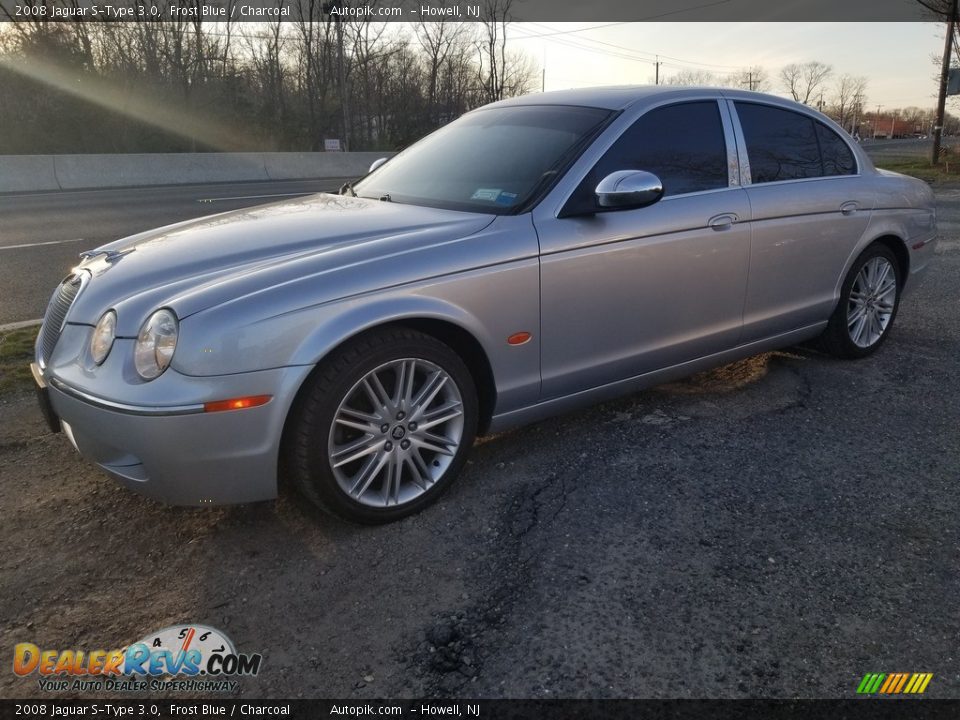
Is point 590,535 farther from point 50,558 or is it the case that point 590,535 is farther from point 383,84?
point 383,84

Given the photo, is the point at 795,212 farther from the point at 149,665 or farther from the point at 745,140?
the point at 149,665

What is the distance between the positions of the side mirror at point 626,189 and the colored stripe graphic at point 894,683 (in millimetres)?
1938

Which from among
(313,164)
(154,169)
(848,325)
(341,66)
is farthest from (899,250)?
(341,66)

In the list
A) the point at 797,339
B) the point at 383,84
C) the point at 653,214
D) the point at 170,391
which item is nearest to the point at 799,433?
the point at 797,339

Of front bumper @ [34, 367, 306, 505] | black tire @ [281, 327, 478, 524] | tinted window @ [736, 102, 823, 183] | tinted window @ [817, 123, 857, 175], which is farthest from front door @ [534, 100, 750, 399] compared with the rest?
front bumper @ [34, 367, 306, 505]

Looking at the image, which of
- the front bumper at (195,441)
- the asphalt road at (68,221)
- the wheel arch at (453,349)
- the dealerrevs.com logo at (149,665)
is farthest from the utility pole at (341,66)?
the dealerrevs.com logo at (149,665)

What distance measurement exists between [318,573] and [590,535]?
988 millimetres

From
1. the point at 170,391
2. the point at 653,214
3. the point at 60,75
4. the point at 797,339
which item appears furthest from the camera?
the point at 60,75

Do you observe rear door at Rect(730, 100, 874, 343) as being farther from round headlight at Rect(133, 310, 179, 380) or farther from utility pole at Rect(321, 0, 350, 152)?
utility pole at Rect(321, 0, 350, 152)

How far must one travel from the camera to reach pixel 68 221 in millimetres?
10805

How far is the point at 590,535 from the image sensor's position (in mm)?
2736

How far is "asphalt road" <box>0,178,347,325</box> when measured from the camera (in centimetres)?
639

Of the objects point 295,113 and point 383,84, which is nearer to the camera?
point 295,113

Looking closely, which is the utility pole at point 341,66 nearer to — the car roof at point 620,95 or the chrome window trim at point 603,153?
the car roof at point 620,95
